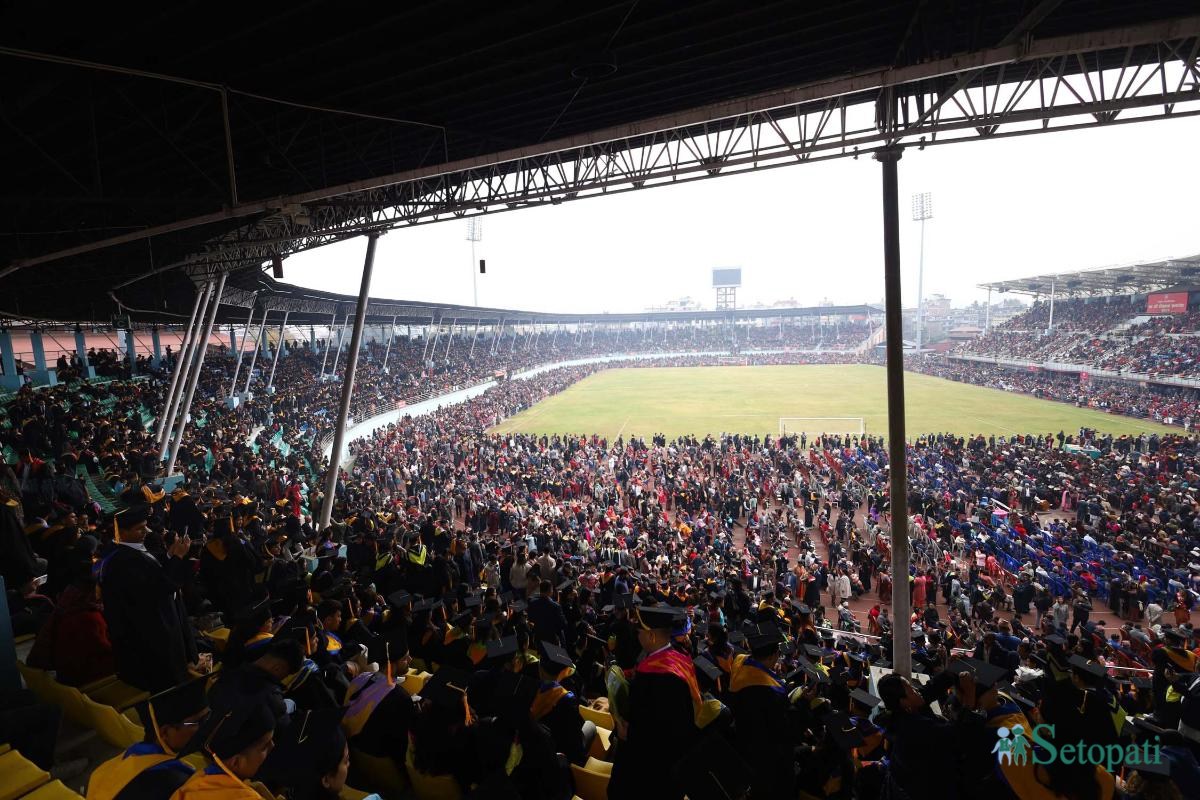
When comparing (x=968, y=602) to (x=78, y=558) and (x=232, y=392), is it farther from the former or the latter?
(x=232, y=392)

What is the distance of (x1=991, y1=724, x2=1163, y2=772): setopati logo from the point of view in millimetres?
2645

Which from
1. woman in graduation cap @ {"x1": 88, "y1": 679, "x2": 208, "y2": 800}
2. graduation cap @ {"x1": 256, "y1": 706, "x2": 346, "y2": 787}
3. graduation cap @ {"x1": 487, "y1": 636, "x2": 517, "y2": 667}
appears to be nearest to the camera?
woman in graduation cap @ {"x1": 88, "y1": 679, "x2": 208, "y2": 800}

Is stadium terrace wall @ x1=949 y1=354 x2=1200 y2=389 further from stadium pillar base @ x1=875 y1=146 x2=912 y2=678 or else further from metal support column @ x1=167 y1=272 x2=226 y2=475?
metal support column @ x1=167 y1=272 x2=226 y2=475

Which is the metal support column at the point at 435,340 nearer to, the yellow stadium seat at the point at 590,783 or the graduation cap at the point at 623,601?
the graduation cap at the point at 623,601

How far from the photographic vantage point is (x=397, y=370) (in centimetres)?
3888

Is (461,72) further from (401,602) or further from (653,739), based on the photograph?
(653,739)

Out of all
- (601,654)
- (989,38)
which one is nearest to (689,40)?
(989,38)

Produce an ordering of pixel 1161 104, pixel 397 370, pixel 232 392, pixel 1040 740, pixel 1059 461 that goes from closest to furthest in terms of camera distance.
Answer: pixel 1040 740 → pixel 1161 104 → pixel 1059 461 → pixel 232 392 → pixel 397 370

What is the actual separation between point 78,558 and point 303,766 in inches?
129

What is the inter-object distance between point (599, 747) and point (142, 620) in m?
2.88

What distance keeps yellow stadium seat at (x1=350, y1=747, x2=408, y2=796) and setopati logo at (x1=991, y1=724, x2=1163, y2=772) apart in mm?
2914

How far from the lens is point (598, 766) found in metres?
3.01

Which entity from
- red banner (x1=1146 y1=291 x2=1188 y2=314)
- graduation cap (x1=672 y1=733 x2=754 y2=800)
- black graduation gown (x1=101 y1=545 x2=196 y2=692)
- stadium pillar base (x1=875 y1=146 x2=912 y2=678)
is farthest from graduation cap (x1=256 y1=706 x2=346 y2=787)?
red banner (x1=1146 y1=291 x2=1188 y2=314)

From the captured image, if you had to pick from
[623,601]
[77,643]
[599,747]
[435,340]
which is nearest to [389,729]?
[599,747]
